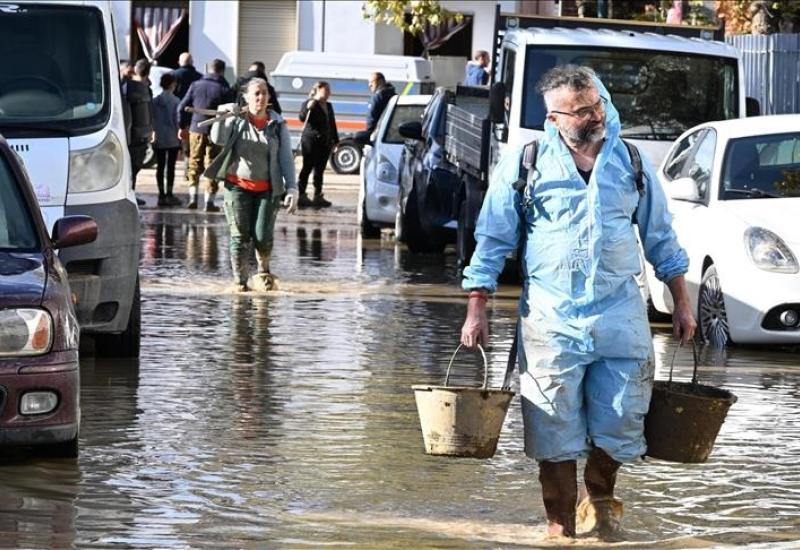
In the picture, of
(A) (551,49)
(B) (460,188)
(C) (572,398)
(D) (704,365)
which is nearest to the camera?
(C) (572,398)

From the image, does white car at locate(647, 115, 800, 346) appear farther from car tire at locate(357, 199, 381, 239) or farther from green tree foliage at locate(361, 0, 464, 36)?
green tree foliage at locate(361, 0, 464, 36)

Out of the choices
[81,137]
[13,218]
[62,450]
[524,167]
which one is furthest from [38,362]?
[81,137]

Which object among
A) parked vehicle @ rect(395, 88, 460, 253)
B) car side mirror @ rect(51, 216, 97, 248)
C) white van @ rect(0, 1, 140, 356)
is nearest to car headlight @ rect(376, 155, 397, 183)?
parked vehicle @ rect(395, 88, 460, 253)

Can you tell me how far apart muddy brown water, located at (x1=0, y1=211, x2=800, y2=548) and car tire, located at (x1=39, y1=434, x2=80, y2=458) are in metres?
0.04

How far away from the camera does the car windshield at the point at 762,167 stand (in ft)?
46.5

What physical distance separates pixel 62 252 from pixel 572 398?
5227 mm

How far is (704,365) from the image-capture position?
1291 centimetres

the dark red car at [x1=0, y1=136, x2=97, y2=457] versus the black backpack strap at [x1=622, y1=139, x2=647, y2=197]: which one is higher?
the black backpack strap at [x1=622, y1=139, x2=647, y2=197]

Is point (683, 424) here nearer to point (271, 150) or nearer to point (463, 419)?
point (463, 419)

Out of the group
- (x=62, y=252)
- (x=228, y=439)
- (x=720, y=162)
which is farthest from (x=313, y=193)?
(x=228, y=439)

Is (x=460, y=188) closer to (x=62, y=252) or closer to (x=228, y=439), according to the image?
(x=62, y=252)

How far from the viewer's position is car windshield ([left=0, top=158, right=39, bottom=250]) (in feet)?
31.2

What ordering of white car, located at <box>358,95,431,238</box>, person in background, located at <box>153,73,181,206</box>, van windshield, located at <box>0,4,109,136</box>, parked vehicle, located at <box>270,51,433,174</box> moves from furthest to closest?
1. parked vehicle, located at <box>270,51,433,174</box>
2. person in background, located at <box>153,73,181,206</box>
3. white car, located at <box>358,95,431,238</box>
4. van windshield, located at <box>0,4,109,136</box>

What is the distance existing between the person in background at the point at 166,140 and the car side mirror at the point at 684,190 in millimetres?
15048
